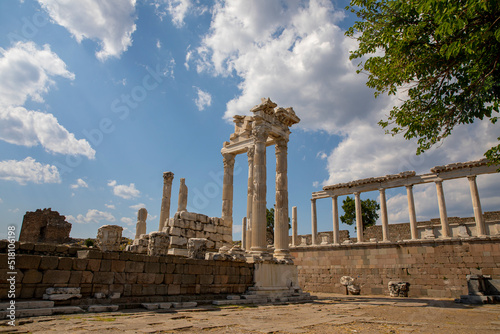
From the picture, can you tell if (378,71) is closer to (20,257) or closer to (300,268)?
(20,257)

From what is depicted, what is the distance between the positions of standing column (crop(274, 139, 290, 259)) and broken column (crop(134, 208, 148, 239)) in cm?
1031

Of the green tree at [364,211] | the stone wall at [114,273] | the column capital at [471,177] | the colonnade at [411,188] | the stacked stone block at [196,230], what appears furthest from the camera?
the green tree at [364,211]

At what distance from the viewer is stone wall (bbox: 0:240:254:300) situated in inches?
282

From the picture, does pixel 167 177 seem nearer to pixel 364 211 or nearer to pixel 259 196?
pixel 259 196

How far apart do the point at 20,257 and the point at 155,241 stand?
12.7ft

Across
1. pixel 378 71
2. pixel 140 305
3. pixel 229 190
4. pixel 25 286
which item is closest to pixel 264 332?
pixel 140 305

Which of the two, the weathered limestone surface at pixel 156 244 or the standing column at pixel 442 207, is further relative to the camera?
the standing column at pixel 442 207

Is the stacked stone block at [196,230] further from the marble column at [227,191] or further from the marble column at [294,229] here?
the marble column at [294,229]

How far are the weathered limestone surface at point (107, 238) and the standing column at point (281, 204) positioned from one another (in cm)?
731

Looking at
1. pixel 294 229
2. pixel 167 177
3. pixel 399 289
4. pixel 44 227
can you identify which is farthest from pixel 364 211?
pixel 44 227

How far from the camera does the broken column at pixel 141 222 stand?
21416 millimetres

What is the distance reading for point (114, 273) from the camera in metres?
8.67

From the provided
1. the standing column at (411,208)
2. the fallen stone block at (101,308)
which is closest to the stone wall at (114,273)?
the fallen stone block at (101,308)

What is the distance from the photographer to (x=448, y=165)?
24.4 m
